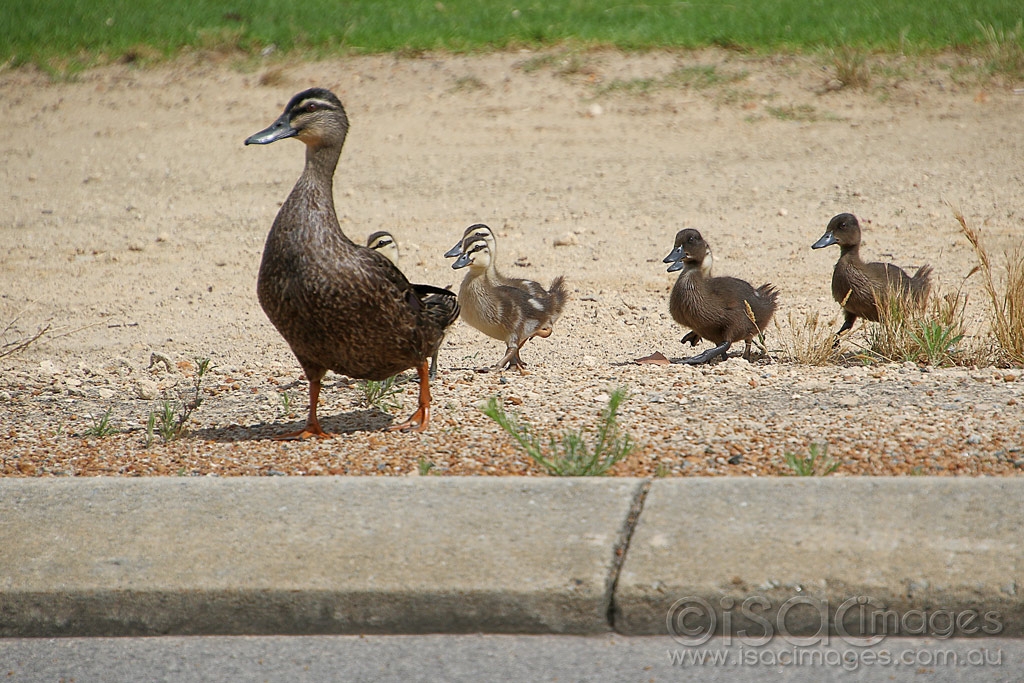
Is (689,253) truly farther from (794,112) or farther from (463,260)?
(794,112)

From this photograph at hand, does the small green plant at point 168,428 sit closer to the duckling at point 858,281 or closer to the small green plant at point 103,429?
the small green plant at point 103,429

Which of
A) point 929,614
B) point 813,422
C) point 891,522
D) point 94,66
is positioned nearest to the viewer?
point 929,614

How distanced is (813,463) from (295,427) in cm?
272

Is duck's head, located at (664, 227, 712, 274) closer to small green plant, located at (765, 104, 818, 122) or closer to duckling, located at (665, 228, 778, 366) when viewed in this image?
duckling, located at (665, 228, 778, 366)

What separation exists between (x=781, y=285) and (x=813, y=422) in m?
4.39

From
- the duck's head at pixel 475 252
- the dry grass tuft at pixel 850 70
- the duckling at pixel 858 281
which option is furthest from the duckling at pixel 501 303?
the dry grass tuft at pixel 850 70

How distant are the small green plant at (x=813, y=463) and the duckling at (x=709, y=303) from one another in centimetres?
284

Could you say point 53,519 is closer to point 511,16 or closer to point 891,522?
point 891,522

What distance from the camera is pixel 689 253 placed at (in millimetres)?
8219

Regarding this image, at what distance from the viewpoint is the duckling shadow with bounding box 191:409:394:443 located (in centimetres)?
586

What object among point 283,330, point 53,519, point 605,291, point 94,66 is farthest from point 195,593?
point 94,66

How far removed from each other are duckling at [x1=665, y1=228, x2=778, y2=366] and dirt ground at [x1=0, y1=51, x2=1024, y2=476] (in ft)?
1.80

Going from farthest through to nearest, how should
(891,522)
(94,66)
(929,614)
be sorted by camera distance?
(94,66), (891,522), (929,614)

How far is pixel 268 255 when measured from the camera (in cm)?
562
